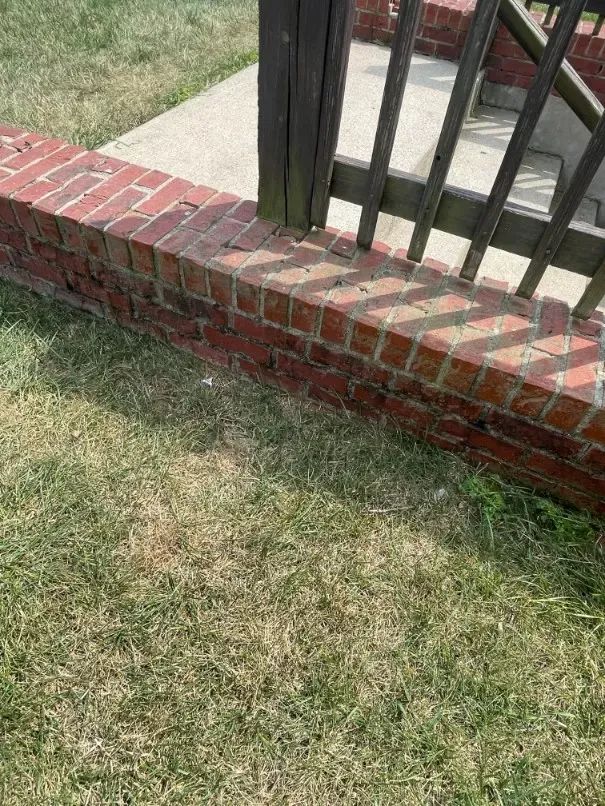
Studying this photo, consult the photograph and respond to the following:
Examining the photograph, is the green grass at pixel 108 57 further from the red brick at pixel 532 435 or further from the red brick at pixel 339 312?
the red brick at pixel 532 435

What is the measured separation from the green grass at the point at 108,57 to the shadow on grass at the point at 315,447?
1.49 metres

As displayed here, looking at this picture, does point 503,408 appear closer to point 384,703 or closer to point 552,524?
point 552,524

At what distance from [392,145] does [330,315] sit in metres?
0.53

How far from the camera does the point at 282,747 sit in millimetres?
1260

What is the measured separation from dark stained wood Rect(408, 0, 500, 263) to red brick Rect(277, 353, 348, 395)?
484 mm

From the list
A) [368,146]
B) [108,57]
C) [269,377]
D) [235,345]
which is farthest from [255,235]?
[108,57]

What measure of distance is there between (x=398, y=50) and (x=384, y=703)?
1678mm

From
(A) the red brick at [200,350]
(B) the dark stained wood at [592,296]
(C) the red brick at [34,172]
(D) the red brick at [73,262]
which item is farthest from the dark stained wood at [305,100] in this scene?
(C) the red brick at [34,172]

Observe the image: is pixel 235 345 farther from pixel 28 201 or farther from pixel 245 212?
pixel 28 201

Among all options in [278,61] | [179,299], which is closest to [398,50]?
[278,61]

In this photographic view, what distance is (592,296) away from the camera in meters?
1.59

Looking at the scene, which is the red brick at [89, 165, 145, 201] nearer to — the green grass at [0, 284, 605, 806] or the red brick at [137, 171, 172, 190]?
the red brick at [137, 171, 172, 190]

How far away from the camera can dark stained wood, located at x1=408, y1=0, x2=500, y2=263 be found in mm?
1249

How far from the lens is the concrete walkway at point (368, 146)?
2486 millimetres
